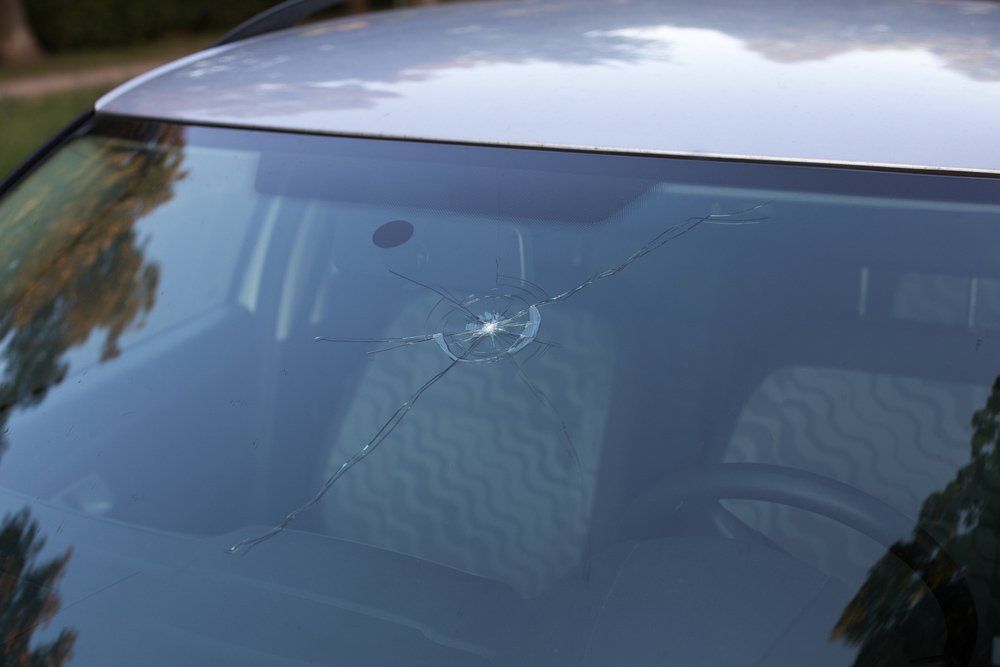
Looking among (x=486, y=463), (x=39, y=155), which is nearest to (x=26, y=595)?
(x=486, y=463)

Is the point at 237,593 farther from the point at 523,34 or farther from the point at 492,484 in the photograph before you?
the point at 523,34

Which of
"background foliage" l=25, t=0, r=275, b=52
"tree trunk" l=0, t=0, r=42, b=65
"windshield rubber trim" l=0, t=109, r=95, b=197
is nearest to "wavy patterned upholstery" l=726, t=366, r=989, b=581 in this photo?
"windshield rubber trim" l=0, t=109, r=95, b=197

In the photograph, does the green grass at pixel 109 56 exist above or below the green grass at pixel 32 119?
below

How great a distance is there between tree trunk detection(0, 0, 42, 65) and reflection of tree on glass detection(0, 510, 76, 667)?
1428cm

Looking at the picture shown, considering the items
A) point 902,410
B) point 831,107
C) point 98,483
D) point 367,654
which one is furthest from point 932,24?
point 98,483

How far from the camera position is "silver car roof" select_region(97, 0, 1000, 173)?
54.1 inches

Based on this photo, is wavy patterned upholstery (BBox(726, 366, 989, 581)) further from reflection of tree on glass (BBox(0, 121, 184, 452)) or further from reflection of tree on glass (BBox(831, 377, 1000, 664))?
reflection of tree on glass (BBox(0, 121, 184, 452))

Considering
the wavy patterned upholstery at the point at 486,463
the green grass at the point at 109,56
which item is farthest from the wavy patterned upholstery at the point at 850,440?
the green grass at the point at 109,56

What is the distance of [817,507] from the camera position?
49.3 inches

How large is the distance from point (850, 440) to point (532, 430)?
401 millimetres

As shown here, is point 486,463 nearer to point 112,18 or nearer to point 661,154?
point 661,154

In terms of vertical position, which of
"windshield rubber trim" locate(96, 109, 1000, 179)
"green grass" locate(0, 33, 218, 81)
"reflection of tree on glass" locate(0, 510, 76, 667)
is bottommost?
"green grass" locate(0, 33, 218, 81)

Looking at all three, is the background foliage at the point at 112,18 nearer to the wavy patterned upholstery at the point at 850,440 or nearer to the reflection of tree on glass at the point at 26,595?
the reflection of tree on glass at the point at 26,595

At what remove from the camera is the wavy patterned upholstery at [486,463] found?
52.1 inches
